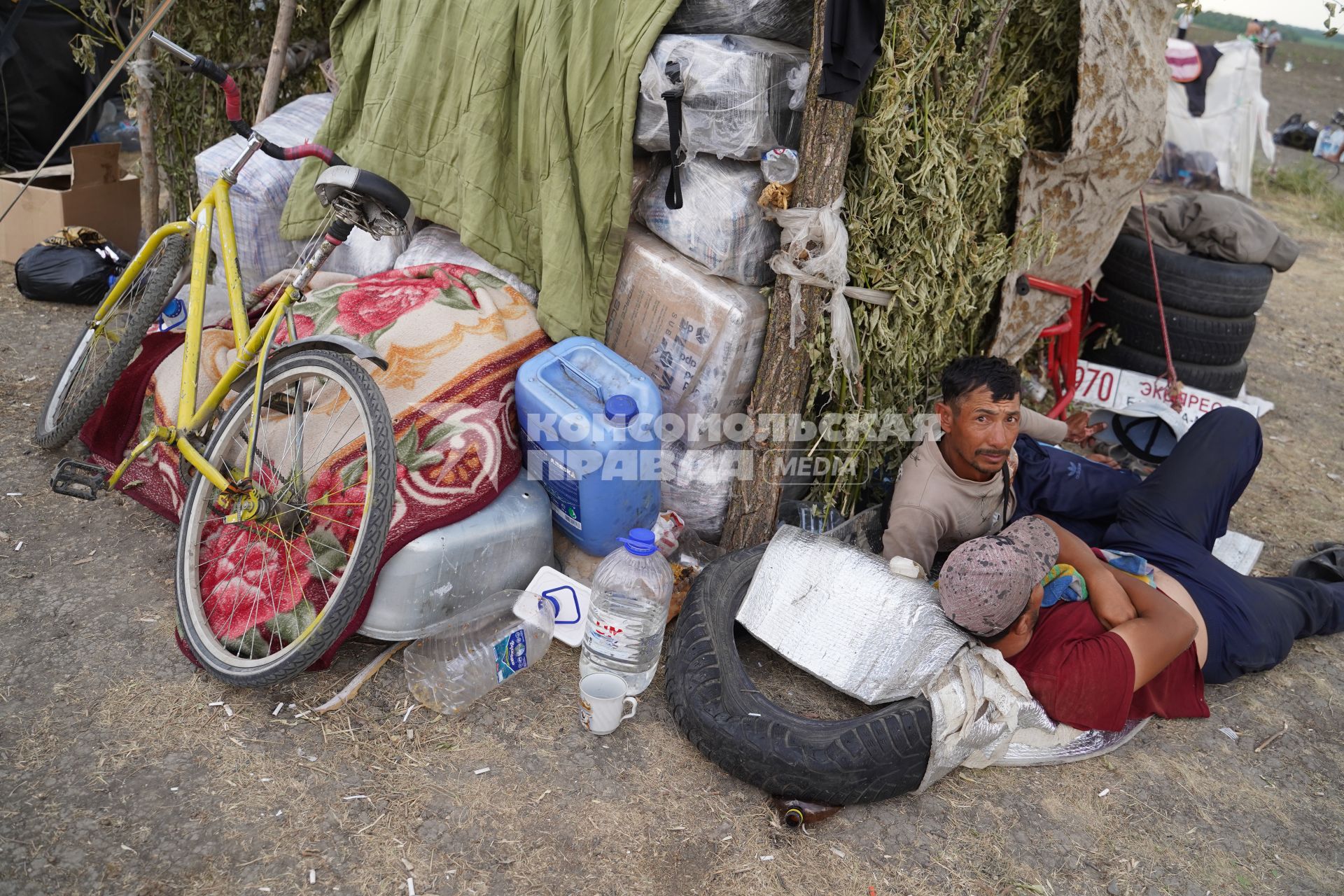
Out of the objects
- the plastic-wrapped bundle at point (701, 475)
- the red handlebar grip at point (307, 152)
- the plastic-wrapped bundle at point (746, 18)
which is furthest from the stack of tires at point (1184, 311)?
the red handlebar grip at point (307, 152)

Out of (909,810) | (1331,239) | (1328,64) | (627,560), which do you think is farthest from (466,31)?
(1328,64)

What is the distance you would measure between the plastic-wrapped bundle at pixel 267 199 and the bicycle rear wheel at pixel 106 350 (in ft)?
1.70

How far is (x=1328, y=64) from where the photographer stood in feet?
74.4

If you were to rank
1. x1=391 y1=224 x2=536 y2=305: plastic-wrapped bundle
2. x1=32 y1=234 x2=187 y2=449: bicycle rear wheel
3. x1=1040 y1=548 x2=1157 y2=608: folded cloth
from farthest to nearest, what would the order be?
x1=391 y1=224 x2=536 y2=305: plastic-wrapped bundle, x1=32 y1=234 x2=187 y2=449: bicycle rear wheel, x1=1040 y1=548 x2=1157 y2=608: folded cloth

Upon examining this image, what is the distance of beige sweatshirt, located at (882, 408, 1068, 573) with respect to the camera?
3.22m

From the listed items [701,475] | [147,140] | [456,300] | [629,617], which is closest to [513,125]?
[456,300]

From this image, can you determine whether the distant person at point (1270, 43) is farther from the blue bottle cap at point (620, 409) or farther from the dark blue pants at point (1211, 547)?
the blue bottle cap at point (620, 409)

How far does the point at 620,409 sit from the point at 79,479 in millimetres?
1996

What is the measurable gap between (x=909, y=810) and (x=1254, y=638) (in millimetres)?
1456

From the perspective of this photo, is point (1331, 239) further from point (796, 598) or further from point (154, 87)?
point (154, 87)

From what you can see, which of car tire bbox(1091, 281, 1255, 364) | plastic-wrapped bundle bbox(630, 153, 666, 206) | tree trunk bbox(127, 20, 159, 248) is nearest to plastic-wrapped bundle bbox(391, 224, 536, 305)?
plastic-wrapped bundle bbox(630, 153, 666, 206)

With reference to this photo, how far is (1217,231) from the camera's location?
482cm

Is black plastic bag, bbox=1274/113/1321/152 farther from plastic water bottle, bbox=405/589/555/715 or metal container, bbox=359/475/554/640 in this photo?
plastic water bottle, bbox=405/589/555/715

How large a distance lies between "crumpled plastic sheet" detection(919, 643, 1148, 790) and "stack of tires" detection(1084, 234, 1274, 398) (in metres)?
2.73
